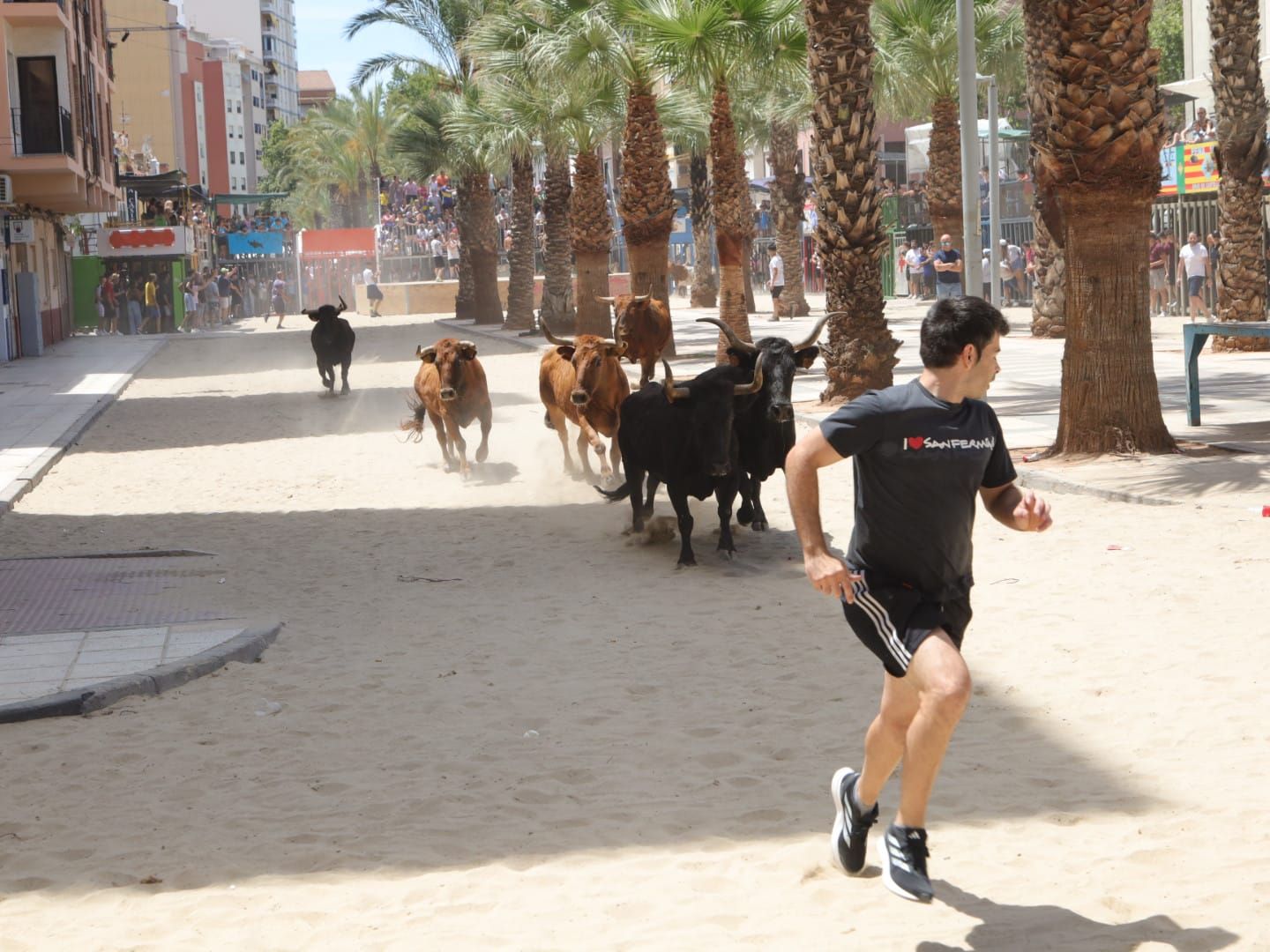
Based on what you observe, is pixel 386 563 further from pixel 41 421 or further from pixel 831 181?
pixel 41 421

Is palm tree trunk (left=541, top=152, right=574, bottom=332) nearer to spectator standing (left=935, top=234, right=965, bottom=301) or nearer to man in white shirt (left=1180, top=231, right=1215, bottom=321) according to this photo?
spectator standing (left=935, top=234, right=965, bottom=301)

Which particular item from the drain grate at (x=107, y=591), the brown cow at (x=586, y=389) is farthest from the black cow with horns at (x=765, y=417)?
the drain grate at (x=107, y=591)

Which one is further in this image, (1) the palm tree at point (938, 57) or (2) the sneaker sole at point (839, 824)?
(1) the palm tree at point (938, 57)

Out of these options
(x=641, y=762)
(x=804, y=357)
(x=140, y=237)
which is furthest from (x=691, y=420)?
(x=140, y=237)

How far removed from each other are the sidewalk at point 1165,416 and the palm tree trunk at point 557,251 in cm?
607

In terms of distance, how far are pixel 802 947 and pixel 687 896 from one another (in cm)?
54

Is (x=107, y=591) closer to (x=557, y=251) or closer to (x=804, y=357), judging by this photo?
(x=804, y=357)

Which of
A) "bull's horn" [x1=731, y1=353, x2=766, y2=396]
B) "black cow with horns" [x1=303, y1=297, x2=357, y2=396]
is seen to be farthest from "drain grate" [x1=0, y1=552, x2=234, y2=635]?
"black cow with horns" [x1=303, y1=297, x2=357, y2=396]

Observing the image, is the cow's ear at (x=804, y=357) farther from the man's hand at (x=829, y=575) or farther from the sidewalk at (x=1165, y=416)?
the man's hand at (x=829, y=575)

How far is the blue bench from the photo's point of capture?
1569 cm

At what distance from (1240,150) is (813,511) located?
1977cm

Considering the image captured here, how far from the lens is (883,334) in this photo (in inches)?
780

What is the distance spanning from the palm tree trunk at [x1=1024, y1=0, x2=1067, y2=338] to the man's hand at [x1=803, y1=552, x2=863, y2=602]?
2069cm

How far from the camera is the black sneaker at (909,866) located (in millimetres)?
4977
